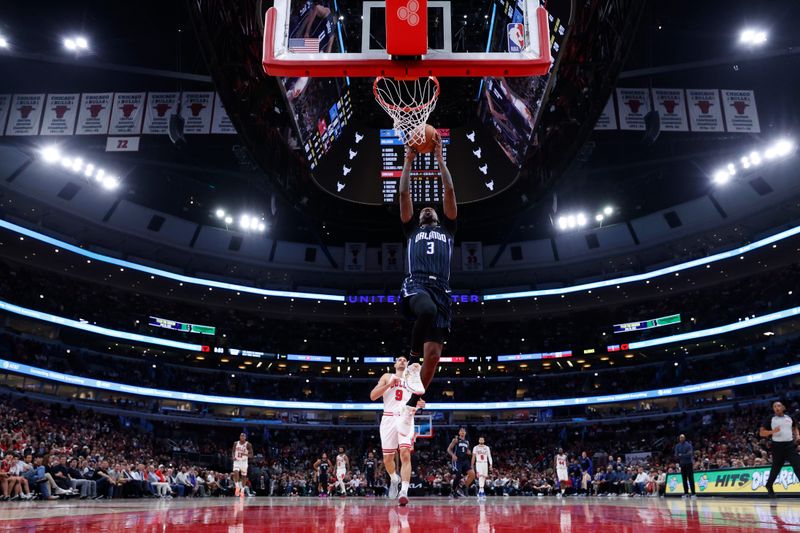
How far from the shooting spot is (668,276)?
3472 cm

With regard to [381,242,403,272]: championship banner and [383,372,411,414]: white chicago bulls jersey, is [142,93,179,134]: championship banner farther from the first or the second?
[381,242,403,272]: championship banner

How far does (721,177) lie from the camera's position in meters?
29.9

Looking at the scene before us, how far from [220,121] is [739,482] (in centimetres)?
1900

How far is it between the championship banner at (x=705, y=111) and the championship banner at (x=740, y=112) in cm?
22

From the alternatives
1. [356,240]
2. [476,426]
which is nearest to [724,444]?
[476,426]

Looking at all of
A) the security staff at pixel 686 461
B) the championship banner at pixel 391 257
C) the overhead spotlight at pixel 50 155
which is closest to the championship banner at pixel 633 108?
the security staff at pixel 686 461

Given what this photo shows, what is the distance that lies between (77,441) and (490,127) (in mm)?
22285

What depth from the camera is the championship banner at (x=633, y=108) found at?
17984 mm

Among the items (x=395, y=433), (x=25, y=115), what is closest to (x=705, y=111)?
(x=395, y=433)

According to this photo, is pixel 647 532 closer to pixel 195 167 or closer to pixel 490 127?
pixel 490 127

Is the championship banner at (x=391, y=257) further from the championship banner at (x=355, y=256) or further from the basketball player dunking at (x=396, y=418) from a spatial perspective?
the basketball player dunking at (x=396, y=418)

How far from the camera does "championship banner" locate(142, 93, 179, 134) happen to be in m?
18.0

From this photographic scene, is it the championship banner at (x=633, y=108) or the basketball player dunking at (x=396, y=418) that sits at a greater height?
the championship banner at (x=633, y=108)

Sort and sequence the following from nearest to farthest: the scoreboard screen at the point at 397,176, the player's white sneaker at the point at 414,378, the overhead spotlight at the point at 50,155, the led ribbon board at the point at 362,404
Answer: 1. the player's white sneaker at the point at 414,378
2. the scoreboard screen at the point at 397,176
3. the overhead spotlight at the point at 50,155
4. the led ribbon board at the point at 362,404
